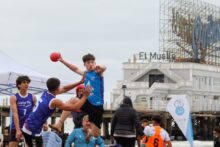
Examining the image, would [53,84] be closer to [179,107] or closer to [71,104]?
[71,104]

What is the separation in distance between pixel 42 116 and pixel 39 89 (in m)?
14.6

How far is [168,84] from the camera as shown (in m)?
94.0

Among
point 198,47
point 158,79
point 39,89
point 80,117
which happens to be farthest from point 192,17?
point 80,117

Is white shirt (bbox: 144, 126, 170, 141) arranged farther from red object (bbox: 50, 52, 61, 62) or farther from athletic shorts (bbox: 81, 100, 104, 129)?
red object (bbox: 50, 52, 61, 62)

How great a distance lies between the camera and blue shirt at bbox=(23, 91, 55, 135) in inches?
458

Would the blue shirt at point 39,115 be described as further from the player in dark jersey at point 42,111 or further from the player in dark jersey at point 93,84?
the player in dark jersey at point 93,84

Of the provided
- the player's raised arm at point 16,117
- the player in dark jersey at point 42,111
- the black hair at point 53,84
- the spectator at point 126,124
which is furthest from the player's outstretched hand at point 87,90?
the spectator at point 126,124

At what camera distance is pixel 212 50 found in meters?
106

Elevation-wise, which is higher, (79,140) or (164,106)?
(79,140)

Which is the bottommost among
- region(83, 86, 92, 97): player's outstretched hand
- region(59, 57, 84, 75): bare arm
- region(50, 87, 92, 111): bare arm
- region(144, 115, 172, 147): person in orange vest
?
region(144, 115, 172, 147): person in orange vest

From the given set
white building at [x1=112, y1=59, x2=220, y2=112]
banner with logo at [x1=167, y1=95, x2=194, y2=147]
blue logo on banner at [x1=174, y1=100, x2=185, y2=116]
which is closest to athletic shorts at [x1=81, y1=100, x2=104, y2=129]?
Answer: banner with logo at [x1=167, y1=95, x2=194, y2=147]

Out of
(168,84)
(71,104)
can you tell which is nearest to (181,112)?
(71,104)

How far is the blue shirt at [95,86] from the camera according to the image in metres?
12.1

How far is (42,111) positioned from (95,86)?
36.7 inches
